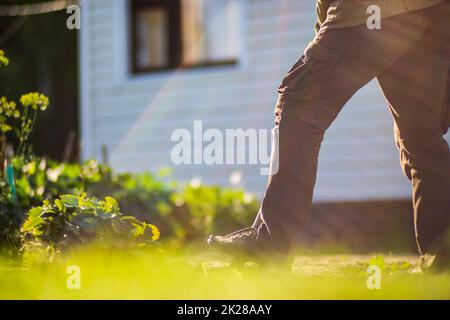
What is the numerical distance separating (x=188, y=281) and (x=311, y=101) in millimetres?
726

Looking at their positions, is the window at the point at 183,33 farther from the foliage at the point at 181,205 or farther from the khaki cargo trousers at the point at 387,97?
the khaki cargo trousers at the point at 387,97

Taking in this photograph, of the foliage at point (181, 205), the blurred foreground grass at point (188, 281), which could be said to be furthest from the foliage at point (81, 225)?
the foliage at point (181, 205)

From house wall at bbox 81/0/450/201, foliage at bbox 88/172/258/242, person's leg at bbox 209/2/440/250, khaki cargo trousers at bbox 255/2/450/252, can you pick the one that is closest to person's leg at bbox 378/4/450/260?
khaki cargo trousers at bbox 255/2/450/252

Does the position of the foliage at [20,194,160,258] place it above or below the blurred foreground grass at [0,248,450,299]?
above

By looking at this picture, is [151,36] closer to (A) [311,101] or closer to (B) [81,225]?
(B) [81,225]

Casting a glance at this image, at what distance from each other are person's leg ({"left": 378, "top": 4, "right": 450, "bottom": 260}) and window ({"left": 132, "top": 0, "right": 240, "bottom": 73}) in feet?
18.4

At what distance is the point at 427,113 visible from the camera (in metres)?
2.98

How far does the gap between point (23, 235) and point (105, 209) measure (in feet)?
1.57

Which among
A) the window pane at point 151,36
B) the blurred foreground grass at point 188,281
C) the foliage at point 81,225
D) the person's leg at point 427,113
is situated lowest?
the blurred foreground grass at point 188,281

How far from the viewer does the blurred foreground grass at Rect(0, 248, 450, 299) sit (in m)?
2.40

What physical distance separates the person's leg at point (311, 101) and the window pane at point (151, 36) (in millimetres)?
6514

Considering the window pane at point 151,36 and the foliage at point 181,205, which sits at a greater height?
the window pane at point 151,36

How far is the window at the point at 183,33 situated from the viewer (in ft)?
28.6

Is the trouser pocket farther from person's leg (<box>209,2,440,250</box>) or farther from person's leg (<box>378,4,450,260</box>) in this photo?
person's leg (<box>378,4,450,260</box>)
